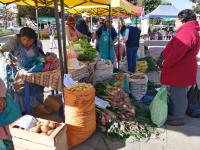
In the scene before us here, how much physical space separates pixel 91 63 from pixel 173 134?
1.98m

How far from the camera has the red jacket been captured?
172 inches

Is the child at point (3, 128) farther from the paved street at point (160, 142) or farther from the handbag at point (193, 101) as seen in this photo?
the handbag at point (193, 101)

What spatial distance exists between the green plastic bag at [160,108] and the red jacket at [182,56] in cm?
21

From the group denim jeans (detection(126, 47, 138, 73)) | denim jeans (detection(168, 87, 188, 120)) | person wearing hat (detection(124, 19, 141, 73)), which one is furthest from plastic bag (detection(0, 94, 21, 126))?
denim jeans (detection(126, 47, 138, 73))

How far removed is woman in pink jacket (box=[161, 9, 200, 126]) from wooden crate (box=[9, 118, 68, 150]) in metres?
2.03

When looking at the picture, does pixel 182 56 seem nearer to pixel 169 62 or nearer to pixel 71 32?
pixel 169 62

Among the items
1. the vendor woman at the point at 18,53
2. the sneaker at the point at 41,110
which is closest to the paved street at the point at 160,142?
the sneaker at the point at 41,110

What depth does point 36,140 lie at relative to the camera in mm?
3396

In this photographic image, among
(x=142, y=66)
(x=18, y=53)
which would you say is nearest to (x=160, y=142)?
(x=18, y=53)

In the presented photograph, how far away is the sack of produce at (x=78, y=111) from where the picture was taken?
12.8ft

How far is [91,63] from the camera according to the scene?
18.1ft

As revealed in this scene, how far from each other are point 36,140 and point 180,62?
2.50 m

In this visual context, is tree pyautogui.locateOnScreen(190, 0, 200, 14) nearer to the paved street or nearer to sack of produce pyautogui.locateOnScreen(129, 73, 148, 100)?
sack of produce pyautogui.locateOnScreen(129, 73, 148, 100)

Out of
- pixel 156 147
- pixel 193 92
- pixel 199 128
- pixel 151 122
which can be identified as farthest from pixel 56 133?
pixel 193 92
